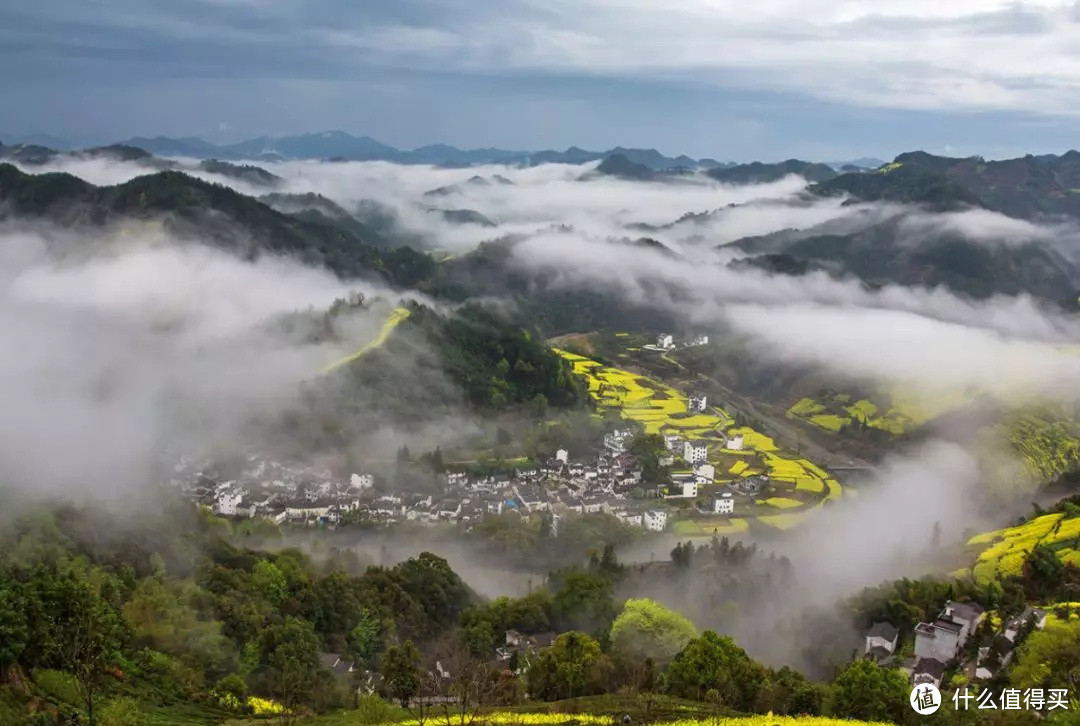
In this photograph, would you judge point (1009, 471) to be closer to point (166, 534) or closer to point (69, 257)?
point (166, 534)

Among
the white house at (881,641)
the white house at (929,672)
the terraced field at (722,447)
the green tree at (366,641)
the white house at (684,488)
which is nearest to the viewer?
the white house at (929,672)

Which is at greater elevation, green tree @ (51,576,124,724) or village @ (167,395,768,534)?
green tree @ (51,576,124,724)

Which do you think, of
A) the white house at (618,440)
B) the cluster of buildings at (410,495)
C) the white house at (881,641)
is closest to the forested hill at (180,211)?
the white house at (618,440)

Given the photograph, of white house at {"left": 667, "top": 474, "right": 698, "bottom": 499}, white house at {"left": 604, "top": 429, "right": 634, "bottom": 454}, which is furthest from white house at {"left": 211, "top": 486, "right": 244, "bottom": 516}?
white house at {"left": 604, "top": 429, "right": 634, "bottom": 454}

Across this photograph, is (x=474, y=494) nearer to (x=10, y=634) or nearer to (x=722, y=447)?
(x=722, y=447)

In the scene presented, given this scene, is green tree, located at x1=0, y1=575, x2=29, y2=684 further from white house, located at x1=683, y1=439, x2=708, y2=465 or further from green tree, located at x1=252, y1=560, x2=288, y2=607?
white house, located at x1=683, y1=439, x2=708, y2=465

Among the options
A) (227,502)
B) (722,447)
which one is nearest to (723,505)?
(722,447)

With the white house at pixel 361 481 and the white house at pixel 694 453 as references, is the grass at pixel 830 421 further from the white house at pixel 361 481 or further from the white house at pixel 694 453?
the white house at pixel 361 481
